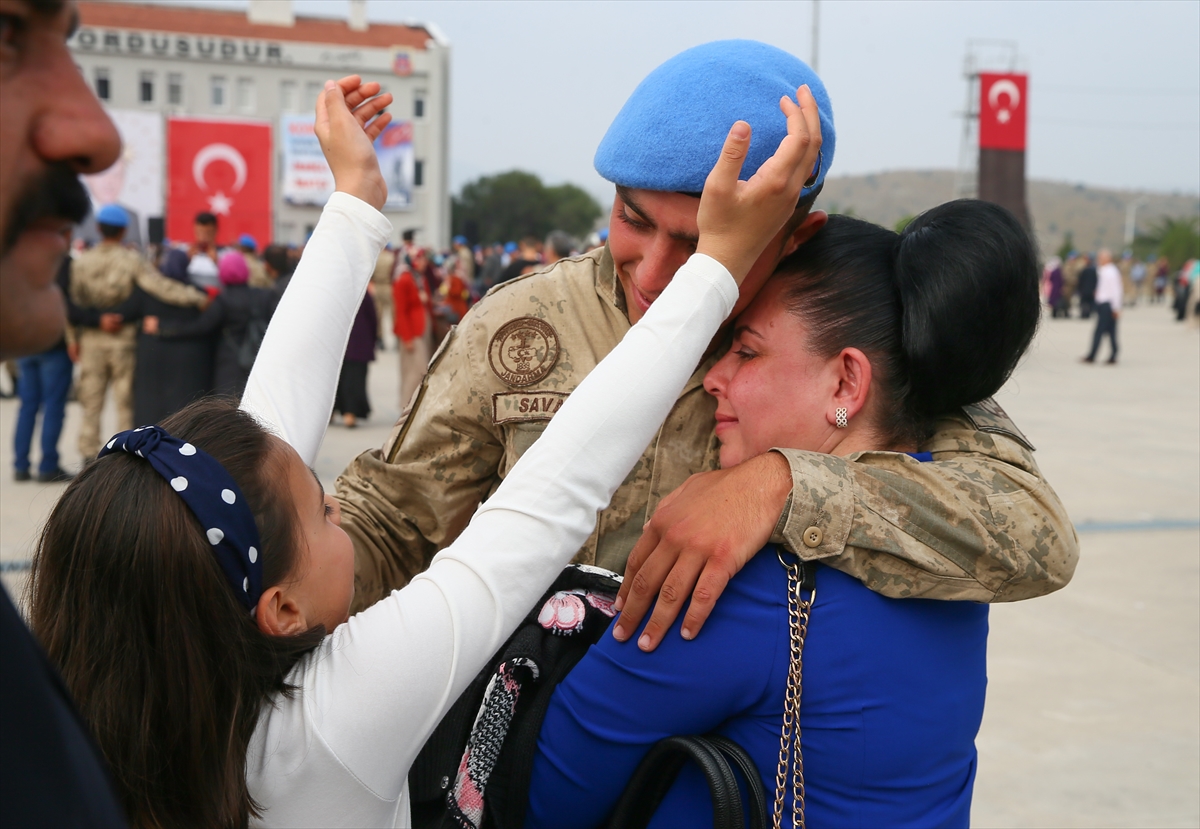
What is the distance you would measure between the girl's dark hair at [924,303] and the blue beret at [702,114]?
134 mm

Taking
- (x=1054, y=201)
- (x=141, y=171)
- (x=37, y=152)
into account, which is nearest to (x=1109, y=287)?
(x=37, y=152)

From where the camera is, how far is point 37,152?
0.62 meters

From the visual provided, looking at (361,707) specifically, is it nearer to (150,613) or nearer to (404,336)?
(150,613)

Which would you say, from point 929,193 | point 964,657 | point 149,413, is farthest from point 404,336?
point 929,193

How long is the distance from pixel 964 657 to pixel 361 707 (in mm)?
814

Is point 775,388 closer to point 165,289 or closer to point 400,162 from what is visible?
point 165,289

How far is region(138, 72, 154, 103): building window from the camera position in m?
46.3

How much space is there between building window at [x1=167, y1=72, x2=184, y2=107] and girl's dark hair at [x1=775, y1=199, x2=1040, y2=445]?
51.1 metres

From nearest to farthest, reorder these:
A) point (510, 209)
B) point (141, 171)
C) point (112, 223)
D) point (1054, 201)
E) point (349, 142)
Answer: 1. point (349, 142)
2. point (112, 223)
3. point (141, 171)
4. point (510, 209)
5. point (1054, 201)

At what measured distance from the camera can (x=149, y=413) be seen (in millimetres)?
7484

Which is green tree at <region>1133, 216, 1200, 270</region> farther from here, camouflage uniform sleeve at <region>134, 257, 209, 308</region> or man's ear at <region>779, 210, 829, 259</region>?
man's ear at <region>779, 210, 829, 259</region>

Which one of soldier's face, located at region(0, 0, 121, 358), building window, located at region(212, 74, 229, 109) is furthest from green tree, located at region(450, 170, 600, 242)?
soldier's face, located at region(0, 0, 121, 358)

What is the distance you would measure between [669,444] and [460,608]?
2.27 ft

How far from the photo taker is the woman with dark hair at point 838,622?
4.17 feet
